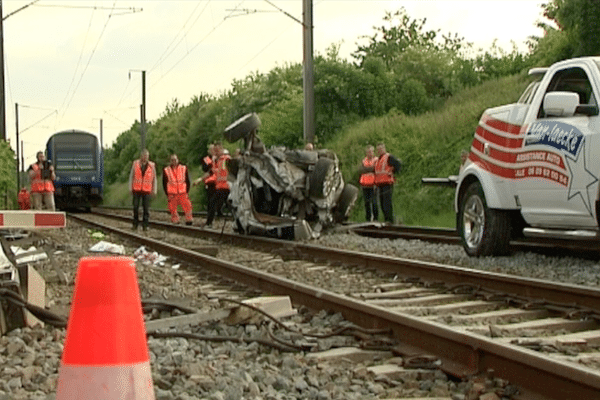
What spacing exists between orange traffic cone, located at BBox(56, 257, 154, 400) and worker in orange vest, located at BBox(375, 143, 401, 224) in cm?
1617

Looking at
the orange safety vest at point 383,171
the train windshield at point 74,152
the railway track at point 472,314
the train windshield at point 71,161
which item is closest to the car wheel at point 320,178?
the orange safety vest at point 383,171

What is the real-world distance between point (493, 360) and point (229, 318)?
2.17 m

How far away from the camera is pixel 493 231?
1040 cm

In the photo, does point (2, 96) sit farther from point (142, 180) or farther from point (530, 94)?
point (530, 94)

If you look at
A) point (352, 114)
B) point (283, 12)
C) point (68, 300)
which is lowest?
point (68, 300)

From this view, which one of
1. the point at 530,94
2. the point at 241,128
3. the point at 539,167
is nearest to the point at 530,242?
the point at 530,94

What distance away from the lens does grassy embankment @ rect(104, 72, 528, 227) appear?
22.4 metres

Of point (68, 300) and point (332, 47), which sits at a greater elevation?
point (332, 47)

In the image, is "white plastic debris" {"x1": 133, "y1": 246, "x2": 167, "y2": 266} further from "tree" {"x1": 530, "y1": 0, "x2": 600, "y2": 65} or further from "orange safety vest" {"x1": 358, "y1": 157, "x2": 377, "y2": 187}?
"tree" {"x1": 530, "y1": 0, "x2": 600, "y2": 65}

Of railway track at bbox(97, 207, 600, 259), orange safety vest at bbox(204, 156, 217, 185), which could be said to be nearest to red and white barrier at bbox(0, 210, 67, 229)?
railway track at bbox(97, 207, 600, 259)

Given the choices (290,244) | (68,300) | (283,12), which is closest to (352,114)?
(283,12)

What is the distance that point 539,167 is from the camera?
30.9 feet

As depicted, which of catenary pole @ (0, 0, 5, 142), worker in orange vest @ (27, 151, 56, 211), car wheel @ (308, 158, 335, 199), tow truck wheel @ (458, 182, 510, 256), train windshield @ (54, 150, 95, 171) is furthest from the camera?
train windshield @ (54, 150, 95, 171)

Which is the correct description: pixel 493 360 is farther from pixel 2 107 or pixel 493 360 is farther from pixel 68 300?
pixel 2 107
